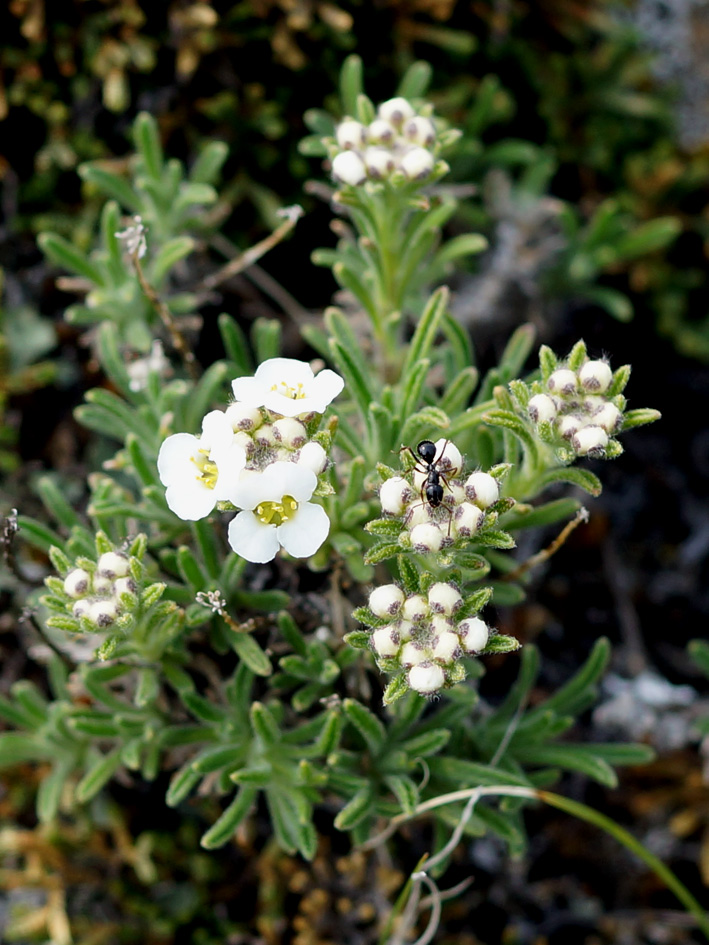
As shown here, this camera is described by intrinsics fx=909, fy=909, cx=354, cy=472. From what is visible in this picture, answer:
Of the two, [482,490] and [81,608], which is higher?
[482,490]

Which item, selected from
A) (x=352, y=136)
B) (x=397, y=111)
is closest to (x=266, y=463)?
(x=352, y=136)

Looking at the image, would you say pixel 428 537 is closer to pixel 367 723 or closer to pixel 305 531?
pixel 305 531

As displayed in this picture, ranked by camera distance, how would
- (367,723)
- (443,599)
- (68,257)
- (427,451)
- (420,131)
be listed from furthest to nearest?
(68,257) < (420,131) < (367,723) < (427,451) < (443,599)

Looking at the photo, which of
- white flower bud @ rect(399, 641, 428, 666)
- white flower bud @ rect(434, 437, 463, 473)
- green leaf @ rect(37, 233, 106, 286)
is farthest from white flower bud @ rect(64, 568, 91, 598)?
green leaf @ rect(37, 233, 106, 286)

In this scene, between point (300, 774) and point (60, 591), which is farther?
point (300, 774)

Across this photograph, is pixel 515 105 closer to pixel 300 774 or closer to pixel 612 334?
pixel 612 334

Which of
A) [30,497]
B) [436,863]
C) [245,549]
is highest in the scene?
[245,549]

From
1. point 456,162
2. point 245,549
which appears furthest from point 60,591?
point 456,162

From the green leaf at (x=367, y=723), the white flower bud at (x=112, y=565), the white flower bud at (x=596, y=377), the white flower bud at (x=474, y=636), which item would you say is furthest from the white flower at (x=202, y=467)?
the white flower bud at (x=596, y=377)
